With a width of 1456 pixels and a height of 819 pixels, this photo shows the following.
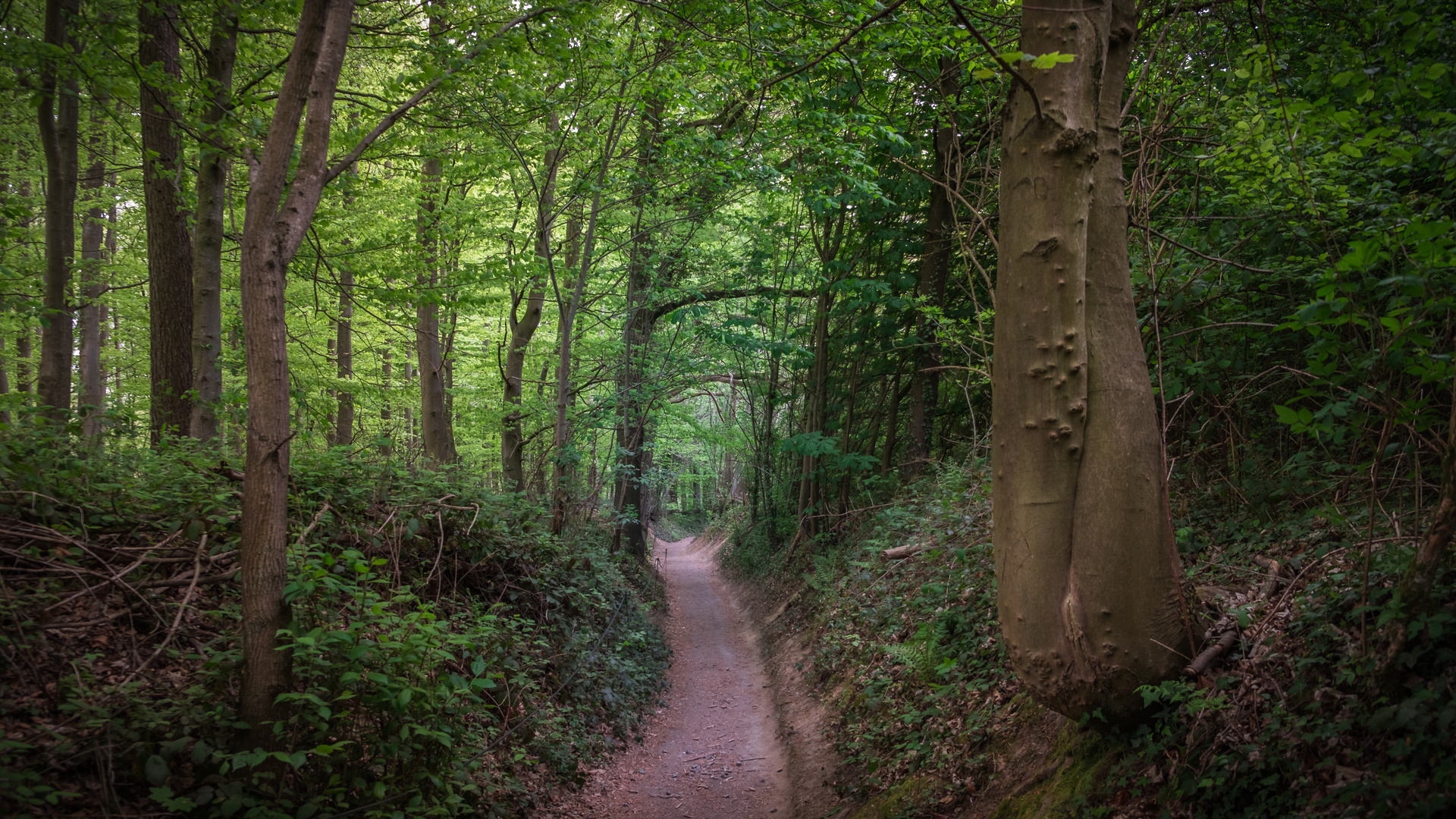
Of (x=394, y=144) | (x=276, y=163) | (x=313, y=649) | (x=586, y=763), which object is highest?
(x=394, y=144)

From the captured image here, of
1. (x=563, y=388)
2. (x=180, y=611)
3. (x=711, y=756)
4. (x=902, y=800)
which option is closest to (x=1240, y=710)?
(x=902, y=800)

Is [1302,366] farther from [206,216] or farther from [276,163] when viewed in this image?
[206,216]

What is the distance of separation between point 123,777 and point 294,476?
2.60 m

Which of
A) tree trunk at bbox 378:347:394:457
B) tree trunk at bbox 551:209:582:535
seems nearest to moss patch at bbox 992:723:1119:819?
tree trunk at bbox 551:209:582:535

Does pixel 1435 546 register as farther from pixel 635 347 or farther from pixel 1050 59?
pixel 635 347

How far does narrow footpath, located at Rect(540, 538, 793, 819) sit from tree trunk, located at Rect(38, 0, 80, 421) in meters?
5.90

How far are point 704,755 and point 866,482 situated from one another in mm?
5429

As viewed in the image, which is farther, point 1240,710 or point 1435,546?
point 1240,710

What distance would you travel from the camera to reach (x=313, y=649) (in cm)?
354

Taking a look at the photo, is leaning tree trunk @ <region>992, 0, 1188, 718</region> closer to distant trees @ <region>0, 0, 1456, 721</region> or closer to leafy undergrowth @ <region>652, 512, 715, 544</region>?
distant trees @ <region>0, 0, 1456, 721</region>

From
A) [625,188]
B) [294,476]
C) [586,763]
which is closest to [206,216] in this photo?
[294,476]

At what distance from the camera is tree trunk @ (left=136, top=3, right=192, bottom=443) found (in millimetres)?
6992

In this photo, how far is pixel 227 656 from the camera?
3.61 meters

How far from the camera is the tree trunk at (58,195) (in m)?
5.61
